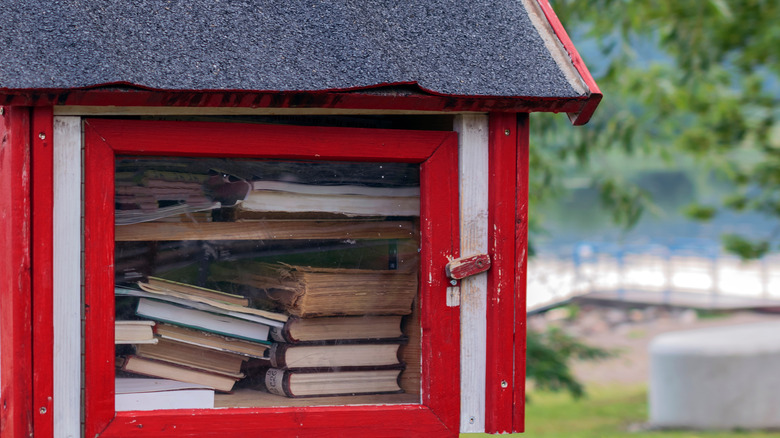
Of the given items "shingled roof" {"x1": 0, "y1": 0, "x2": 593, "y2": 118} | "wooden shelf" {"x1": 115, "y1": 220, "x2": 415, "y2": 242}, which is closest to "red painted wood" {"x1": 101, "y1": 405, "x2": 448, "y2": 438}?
"wooden shelf" {"x1": 115, "y1": 220, "x2": 415, "y2": 242}

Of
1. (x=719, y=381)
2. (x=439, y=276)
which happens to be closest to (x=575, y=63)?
(x=439, y=276)

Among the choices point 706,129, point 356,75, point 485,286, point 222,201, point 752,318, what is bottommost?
point 752,318

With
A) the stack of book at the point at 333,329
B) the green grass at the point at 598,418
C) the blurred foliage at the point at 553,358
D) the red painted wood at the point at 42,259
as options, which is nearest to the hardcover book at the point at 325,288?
the stack of book at the point at 333,329

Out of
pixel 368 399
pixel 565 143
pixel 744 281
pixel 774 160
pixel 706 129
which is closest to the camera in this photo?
pixel 368 399

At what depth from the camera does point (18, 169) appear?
1505 millimetres

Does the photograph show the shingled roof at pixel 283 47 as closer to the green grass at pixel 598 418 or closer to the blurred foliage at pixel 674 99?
the blurred foliage at pixel 674 99

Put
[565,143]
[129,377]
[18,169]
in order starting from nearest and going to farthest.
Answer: [18,169] < [129,377] < [565,143]

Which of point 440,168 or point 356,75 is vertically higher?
point 356,75

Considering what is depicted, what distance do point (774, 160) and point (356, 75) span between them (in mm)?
6248

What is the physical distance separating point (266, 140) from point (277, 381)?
20.3 inches

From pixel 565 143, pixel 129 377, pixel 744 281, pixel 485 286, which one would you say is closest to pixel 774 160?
pixel 565 143

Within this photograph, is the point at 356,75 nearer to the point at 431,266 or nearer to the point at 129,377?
the point at 431,266

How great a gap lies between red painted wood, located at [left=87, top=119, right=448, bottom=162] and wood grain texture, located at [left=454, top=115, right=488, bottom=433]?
0.07 m

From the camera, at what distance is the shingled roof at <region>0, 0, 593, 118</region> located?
1479 mm
